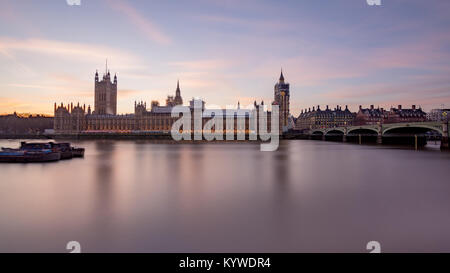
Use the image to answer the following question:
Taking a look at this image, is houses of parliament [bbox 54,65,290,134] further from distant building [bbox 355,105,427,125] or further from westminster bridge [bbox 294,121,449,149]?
distant building [bbox 355,105,427,125]

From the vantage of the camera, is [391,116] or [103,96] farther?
[103,96]

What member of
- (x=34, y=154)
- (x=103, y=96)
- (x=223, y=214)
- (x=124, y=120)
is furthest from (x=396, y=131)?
(x=103, y=96)

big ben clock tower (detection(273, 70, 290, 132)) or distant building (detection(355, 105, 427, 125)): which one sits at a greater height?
big ben clock tower (detection(273, 70, 290, 132))

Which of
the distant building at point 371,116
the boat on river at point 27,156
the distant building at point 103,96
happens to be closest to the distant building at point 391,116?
the distant building at point 371,116

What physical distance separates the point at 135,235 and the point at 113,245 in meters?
0.72

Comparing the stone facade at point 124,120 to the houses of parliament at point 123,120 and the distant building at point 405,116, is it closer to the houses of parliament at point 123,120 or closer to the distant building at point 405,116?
the houses of parliament at point 123,120

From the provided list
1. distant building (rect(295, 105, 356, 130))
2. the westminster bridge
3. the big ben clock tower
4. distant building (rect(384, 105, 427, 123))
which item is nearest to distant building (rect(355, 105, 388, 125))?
distant building (rect(384, 105, 427, 123))

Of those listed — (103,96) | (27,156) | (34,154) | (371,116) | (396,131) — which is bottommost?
(27,156)

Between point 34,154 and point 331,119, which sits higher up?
point 331,119

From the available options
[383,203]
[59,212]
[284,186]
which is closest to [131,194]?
[59,212]

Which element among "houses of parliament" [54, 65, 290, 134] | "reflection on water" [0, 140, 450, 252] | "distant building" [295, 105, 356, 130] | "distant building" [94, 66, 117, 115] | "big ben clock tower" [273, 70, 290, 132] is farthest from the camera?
"distant building" [295, 105, 356, 130]

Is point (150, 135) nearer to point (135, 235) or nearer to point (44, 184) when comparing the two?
point (44, 184)

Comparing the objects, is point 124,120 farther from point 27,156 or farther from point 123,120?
point 27,156
